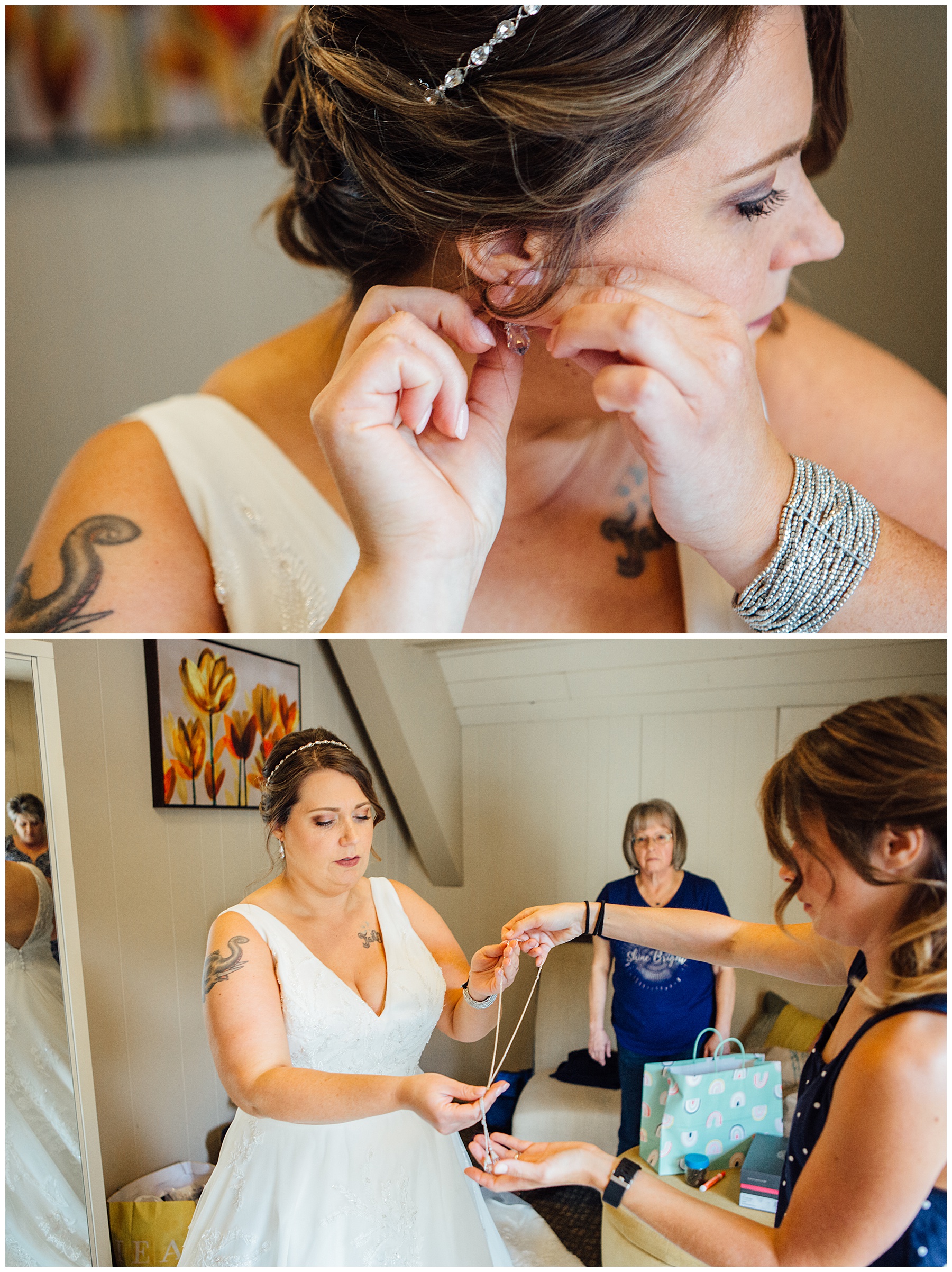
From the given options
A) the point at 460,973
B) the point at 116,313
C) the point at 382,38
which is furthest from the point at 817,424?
the point at 116,313

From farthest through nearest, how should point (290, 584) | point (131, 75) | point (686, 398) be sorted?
point (131, 75) < point (290, 584) < point (686, 398)

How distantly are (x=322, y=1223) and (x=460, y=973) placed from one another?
9.2 inches

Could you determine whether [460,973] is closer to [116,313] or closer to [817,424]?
[817,424]

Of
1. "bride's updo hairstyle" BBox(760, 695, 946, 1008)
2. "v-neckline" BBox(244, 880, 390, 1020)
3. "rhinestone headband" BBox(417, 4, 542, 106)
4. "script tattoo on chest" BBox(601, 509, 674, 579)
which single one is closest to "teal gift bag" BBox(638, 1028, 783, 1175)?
"bride's updo hairstyle" BBox(760, 695, 946, 1008)

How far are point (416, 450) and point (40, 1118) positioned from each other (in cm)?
65

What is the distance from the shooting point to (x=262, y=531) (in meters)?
0.82

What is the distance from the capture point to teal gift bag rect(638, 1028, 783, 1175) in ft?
2.05

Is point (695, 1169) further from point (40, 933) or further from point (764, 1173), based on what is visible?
point (40, 933)

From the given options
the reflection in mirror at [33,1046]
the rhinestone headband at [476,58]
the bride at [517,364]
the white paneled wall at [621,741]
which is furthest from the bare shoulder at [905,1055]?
the rhinestone headband at [476,58]

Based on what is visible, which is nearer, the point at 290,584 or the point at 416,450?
the point at 416,450

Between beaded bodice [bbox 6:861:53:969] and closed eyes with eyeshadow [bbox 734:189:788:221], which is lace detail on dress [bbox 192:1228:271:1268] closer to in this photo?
beaded bodice [bbox 6:861:53:969]

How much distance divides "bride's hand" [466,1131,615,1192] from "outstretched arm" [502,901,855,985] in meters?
0.14

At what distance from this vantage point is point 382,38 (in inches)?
24.2

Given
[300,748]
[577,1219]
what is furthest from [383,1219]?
[300,748]
